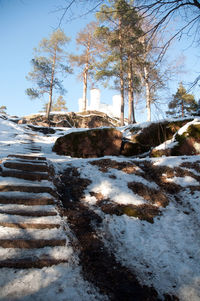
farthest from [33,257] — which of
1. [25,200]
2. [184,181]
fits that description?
[184,181]

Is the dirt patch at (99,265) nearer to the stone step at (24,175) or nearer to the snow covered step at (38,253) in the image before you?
the snow covered step at (38,253)

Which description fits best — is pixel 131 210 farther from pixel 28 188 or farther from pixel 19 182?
pixel 19 182

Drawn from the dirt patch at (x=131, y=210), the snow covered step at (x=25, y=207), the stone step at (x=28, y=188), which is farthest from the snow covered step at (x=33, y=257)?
the stone step at (x=28, y=188)

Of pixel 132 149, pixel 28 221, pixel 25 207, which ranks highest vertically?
pixel 132 149

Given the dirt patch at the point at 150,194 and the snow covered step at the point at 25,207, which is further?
the dirt patch at the point at 150,194

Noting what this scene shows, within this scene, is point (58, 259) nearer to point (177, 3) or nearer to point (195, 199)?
point (195, 199)

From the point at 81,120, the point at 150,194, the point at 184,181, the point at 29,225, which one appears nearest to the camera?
the point at 29,225

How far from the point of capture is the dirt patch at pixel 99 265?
2.12 m

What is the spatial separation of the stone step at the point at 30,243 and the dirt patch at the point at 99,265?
0.42 m

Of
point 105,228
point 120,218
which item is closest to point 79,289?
point 105,228

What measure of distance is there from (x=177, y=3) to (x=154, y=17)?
0.44 metres

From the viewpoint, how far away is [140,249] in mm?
2854

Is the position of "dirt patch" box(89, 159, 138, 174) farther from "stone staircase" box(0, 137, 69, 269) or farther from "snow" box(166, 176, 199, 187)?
"stone staircase" box(0, 137, 69, 269)

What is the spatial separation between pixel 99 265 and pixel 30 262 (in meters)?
1.04
